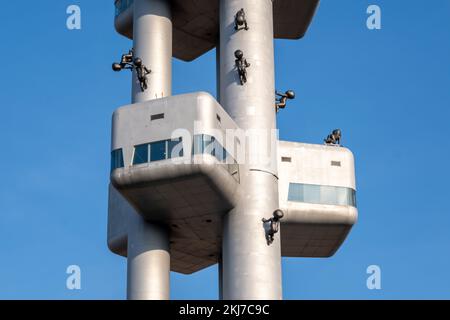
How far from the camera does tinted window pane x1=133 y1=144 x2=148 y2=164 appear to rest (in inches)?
2413

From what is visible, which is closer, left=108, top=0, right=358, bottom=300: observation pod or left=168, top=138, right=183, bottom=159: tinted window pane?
left=168, top=138, right=183, bottom=159: tinted window pane

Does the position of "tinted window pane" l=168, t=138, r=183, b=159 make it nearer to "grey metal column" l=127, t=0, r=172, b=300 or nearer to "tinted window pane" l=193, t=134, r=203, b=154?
"tinted window pane" l=193, t=134, r=203, b=154

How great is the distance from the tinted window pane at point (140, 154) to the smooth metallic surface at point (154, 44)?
9909mm

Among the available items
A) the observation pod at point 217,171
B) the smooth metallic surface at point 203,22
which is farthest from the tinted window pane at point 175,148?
the smooth metallic surface at point 203,22

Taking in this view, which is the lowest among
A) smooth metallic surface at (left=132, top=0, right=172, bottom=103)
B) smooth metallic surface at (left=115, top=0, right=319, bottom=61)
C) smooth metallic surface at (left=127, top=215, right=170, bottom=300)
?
smooth metallic surface at (left=127, top=215, right=170, bottom=300)

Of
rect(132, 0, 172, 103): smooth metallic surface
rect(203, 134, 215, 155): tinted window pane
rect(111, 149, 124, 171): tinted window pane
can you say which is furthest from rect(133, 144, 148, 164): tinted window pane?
rect(132, 0, 172, 103): smooth metallic surface

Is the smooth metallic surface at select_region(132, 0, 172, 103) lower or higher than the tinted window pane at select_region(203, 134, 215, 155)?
higher

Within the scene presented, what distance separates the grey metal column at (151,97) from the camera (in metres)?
65.9

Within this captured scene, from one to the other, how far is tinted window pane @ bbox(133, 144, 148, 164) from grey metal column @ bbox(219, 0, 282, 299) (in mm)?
7252

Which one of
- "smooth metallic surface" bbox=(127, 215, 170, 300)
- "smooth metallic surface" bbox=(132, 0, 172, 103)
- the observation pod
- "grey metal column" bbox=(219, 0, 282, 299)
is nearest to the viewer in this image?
the observation pod

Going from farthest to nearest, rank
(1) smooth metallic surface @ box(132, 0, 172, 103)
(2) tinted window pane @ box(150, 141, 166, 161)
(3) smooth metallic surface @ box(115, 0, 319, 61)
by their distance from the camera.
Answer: (3) smooth metallic surface @ box(115, 0, 319, 61)
(1) smooth metallic surface @ box(132, 0, 172, 103)
(2) tinted window pane @ box(150, 141, 166, 161)

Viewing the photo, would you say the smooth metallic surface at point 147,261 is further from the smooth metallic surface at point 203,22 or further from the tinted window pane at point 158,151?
the smooth metallic surface at point 203,22

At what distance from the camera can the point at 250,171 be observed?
216ft
